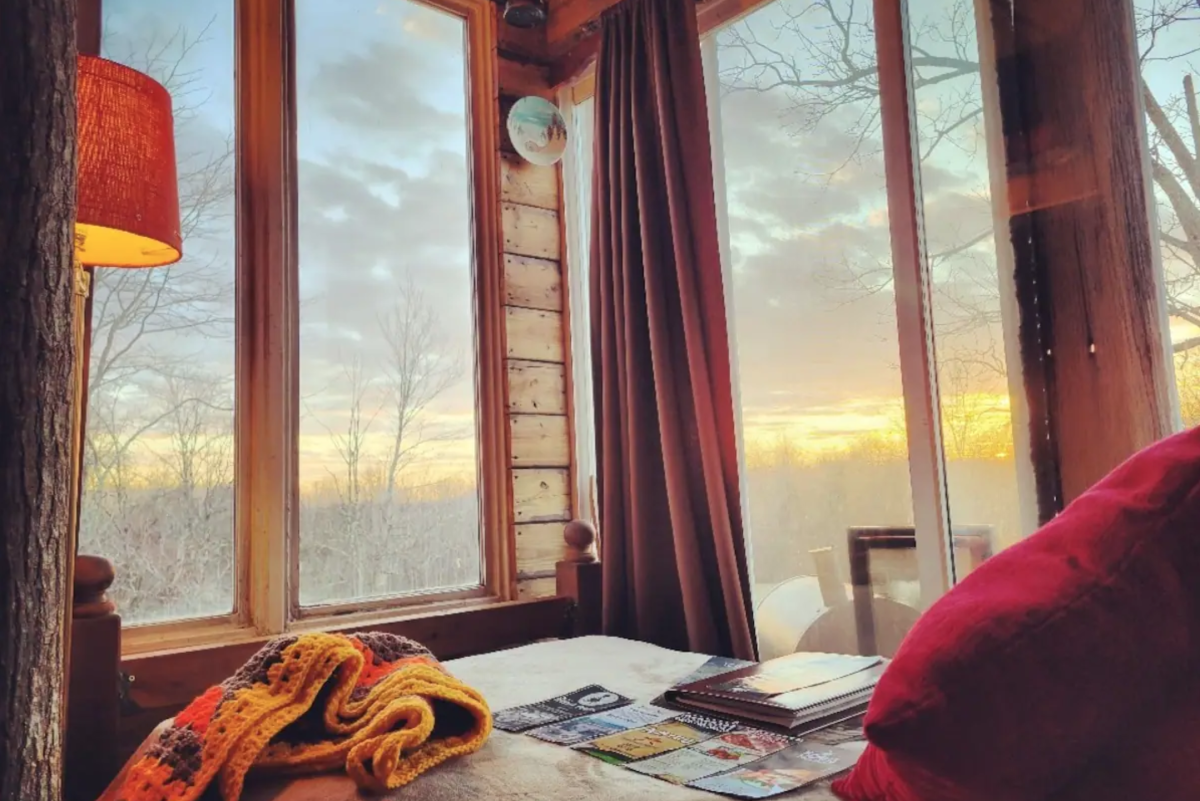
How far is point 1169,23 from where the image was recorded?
1.68 meters

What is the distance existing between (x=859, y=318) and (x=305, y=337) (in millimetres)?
1500

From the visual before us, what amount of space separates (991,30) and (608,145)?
1.06 metres

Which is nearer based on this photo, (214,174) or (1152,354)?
(1152,354)

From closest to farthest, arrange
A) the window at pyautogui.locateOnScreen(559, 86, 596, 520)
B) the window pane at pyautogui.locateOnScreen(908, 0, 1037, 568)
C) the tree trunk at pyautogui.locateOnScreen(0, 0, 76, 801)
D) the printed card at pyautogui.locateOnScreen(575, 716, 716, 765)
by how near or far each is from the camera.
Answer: the tree trunk at pyautogui.locateOnScreen(0, 0, 76, 801)
the printed card at pyautogui.locateOnScreen(575, 716, 716, 765)
the window pane at pyautogui.locateOnScreen(908, 0, 1037, 568)
the window at pyautogui.locateOnScreen(559, 86, 596, 520)

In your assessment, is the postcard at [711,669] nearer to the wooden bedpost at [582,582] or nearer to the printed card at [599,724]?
the printed card at [599,724]

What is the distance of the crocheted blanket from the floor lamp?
388mm

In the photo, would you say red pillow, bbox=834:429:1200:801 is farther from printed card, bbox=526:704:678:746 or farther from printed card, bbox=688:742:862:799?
printed card, bbox=526:704:678:746

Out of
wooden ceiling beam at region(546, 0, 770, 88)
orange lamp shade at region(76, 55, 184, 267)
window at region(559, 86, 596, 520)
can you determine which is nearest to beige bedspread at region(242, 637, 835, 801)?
orange lamp shade at region(76, 55, 184, 267)

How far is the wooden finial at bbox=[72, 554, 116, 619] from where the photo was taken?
1.51 meters

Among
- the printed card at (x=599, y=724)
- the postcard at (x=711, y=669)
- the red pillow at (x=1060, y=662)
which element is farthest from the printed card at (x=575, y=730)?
the red pillow at (x=1060, y=662)

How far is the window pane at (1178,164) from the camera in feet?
5.32

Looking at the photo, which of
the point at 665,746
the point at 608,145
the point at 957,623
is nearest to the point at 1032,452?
the point at 665,746

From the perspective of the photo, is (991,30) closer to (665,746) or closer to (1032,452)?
(1032,452)

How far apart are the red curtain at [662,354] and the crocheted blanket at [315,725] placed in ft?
3.46
